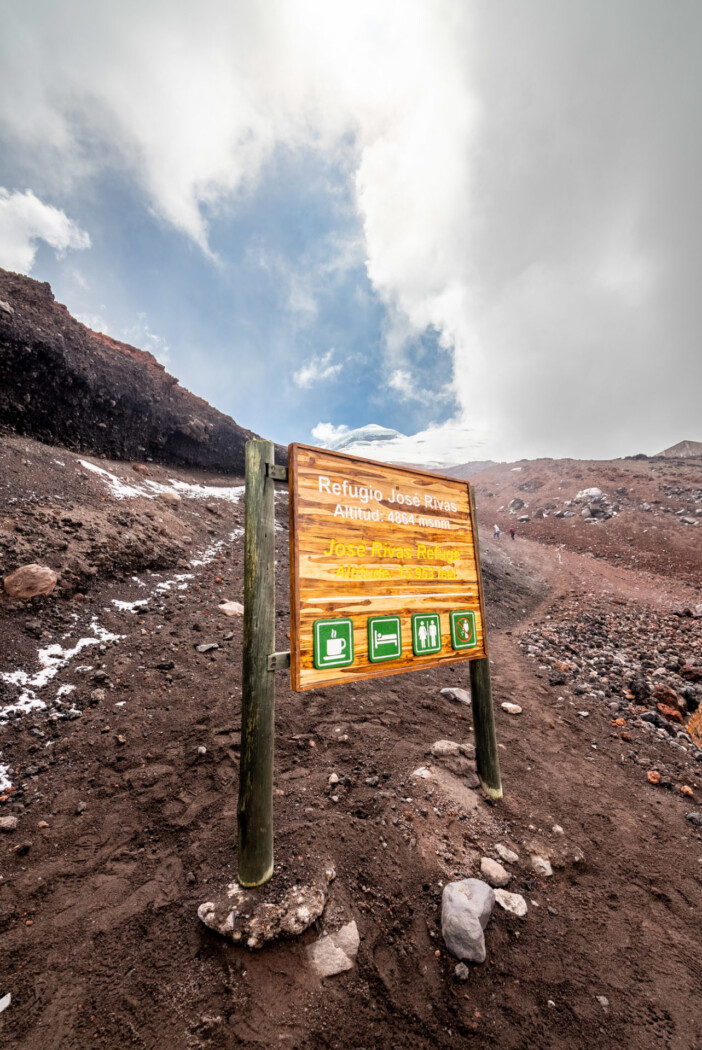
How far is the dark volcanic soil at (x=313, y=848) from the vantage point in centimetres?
209

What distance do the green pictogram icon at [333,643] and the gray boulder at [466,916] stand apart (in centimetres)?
185

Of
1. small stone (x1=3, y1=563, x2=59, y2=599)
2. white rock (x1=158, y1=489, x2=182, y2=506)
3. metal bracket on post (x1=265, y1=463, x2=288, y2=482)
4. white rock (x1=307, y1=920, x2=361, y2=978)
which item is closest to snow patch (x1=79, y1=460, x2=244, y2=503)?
white rock (x1=158, y1=489, x2=182, y2=506)

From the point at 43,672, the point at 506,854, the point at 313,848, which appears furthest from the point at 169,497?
→ the point at 506,854

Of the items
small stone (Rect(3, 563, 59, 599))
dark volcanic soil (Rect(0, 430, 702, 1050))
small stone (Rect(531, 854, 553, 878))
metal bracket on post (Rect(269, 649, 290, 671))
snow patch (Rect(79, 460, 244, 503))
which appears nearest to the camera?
dark volcanic soil (Rect(0, 430, 702, 1050))

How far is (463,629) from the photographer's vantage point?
384cm

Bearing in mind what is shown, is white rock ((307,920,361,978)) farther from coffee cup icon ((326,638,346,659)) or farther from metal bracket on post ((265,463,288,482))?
metal bracket on post ((265,463,288,482))

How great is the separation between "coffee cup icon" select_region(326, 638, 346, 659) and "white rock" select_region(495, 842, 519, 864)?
2393 mm

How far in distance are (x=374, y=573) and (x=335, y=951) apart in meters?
2.55

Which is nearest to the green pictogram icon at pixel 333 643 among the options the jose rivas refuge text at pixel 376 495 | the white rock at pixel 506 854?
the jose rivas refuge text at pixel 376 495

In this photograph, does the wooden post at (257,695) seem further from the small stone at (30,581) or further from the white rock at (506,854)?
the small stone at (30,581)

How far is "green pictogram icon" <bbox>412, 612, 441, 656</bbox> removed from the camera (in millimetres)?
3415

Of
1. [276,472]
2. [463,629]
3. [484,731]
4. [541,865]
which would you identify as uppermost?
[276,472]

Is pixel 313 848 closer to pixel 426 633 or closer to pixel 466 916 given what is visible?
pixel 466 916

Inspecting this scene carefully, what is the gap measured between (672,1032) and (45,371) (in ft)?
54.1
